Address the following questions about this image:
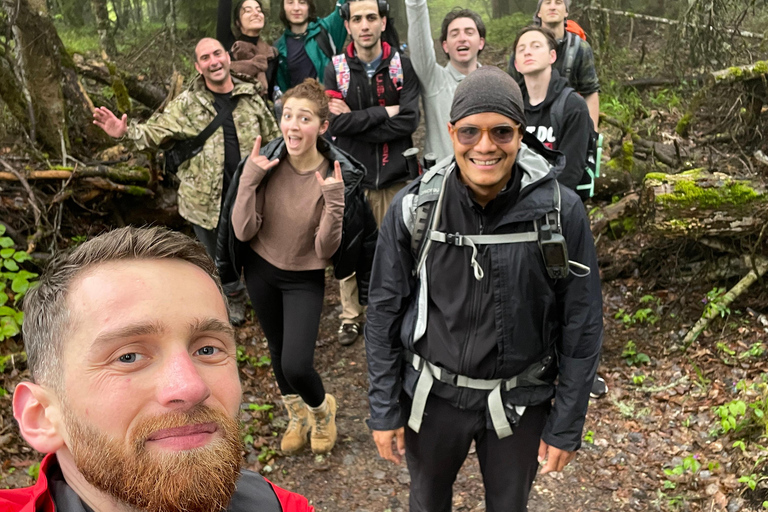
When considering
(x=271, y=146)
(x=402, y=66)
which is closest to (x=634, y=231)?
(x=402, y=66)

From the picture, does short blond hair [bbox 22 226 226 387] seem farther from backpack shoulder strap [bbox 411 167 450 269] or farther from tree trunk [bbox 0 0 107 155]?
tree trunk [bbox 0 0 107 155]

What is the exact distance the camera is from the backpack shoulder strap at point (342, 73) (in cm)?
552

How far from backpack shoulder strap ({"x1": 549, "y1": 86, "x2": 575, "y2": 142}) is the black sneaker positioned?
6.85 ft

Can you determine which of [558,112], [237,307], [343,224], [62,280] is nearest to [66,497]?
[62,280]

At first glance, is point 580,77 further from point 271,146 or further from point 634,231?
point 271,146

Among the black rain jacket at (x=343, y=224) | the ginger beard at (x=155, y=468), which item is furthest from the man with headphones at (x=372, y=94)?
the ginger beard at (x=155, y=468)

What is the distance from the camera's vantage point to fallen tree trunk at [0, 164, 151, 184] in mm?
5934

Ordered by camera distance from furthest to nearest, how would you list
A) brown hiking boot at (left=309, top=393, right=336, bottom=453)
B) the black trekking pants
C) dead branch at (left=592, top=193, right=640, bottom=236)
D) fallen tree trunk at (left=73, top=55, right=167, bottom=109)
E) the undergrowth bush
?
fallen tree trunk at (left=73, top=55, right=167, bottom=109) < dead branch at (left=592, top=193, right=640, bottom=236) < the undergrowth bush < brown hiking boot at (left=309, top=393, right=336, bottom=453) < the black trekking pants

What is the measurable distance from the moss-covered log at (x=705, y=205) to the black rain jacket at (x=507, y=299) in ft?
9.72

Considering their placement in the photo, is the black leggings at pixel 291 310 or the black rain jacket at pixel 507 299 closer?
the black rain jacket at pixel 507 299

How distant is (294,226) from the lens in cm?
417

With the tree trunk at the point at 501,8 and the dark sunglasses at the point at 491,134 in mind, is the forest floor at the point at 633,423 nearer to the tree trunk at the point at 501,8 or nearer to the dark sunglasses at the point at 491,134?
the dark sunglasses at the point at 491,134

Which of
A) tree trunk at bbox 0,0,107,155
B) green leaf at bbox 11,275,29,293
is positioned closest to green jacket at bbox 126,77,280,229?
green leaf at bbox 11,275,29,293

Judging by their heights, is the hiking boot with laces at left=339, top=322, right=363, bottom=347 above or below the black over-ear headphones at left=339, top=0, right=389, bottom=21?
below
